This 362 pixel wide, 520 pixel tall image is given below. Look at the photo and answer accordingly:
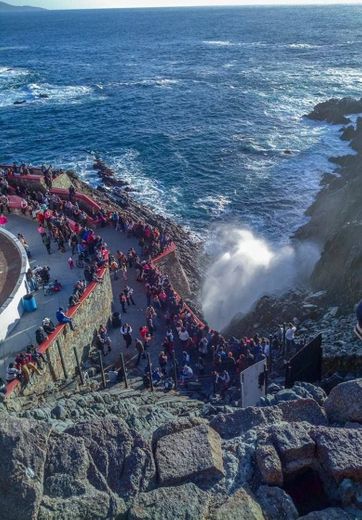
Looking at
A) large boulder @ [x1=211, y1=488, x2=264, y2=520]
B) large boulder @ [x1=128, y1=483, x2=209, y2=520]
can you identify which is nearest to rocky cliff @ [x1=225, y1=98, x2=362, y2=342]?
large boulder @ [x1=211, y1=488, x2=264, y2=520]

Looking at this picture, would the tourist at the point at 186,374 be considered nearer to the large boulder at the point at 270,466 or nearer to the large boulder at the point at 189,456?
the large boulder at the point at 189,456

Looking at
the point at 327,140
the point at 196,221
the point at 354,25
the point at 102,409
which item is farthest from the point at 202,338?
the point at 354,25

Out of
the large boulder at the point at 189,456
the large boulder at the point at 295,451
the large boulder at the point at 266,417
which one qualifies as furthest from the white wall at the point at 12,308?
the large boulder at the point at 295,451

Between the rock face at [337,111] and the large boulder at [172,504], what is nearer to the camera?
the large boulder at [172,504]

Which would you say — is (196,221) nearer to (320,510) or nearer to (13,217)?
(13,217)

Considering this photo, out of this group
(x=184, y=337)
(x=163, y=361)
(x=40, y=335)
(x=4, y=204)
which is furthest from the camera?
(x=4, y=204)

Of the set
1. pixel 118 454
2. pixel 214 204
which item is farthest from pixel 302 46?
pixel 118 454

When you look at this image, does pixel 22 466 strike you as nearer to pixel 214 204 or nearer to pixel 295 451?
pixel 295 451
